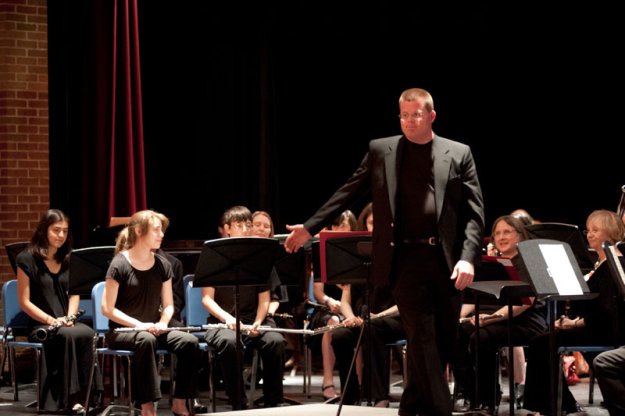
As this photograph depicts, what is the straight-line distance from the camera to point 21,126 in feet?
29.8

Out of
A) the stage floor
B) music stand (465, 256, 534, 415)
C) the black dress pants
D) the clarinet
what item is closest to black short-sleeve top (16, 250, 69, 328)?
the clarinet

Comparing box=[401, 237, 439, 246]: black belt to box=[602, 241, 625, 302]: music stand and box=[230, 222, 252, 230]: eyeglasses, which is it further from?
box=[230, 222, 252, 230]: eyeglasses

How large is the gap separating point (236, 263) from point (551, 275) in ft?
6.76

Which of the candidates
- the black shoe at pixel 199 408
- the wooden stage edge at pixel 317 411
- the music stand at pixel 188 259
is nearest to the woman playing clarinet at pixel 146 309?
the black shoe at pixel 199 408

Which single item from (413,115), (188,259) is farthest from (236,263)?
(188,259)

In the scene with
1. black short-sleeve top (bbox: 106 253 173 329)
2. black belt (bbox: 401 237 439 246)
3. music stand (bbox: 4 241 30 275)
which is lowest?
black short-sleeve top (bbox: 106 253 173 329)

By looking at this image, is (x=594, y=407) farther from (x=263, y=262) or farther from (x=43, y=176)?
(x=43, y=176)

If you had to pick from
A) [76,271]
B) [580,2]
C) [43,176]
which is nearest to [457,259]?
[76,271]

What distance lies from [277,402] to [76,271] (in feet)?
5.44

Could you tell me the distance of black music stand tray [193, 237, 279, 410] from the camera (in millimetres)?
6426

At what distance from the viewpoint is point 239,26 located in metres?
10.3

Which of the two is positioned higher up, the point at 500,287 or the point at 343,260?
the point at 343,260

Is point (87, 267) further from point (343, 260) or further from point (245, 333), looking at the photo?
point (343, 260)

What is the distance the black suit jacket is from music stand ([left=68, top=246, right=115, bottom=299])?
2584 millimetres
